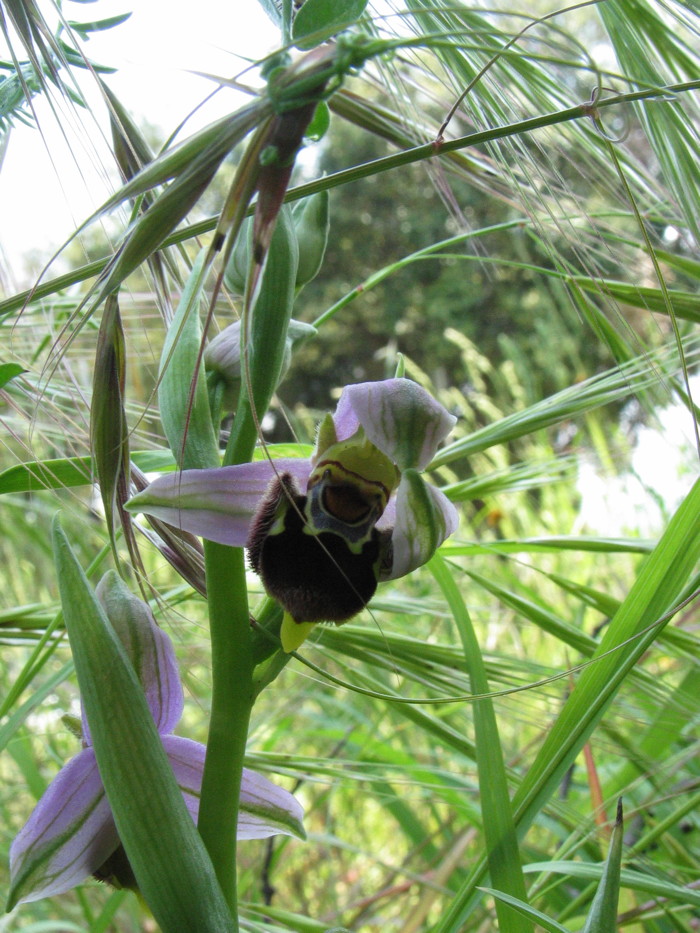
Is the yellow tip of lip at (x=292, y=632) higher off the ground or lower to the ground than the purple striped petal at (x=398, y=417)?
lower

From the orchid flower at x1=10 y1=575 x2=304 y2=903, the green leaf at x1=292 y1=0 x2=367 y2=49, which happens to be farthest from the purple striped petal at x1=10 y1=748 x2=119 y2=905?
the green leaf at x1=292 y1=0 x2=367 y2=49

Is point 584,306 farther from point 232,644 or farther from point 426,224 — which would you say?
point 426,224

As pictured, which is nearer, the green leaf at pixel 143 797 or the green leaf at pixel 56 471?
the green leaf at pixel 143 797

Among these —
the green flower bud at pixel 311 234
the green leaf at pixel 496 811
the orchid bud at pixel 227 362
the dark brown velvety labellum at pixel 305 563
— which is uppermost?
the green flower bud at pixel 311 234

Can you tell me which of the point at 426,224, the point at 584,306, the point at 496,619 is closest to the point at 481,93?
the point at 584,306

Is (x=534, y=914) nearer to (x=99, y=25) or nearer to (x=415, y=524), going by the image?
(x=415, y=524)

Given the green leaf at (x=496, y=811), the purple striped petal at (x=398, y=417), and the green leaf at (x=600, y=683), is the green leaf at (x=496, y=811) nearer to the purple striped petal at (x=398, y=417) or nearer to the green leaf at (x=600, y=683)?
the green leaf at (x=600, y=683)

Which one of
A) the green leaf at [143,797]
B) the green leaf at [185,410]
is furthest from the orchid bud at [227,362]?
the green leaf at [143,797]
